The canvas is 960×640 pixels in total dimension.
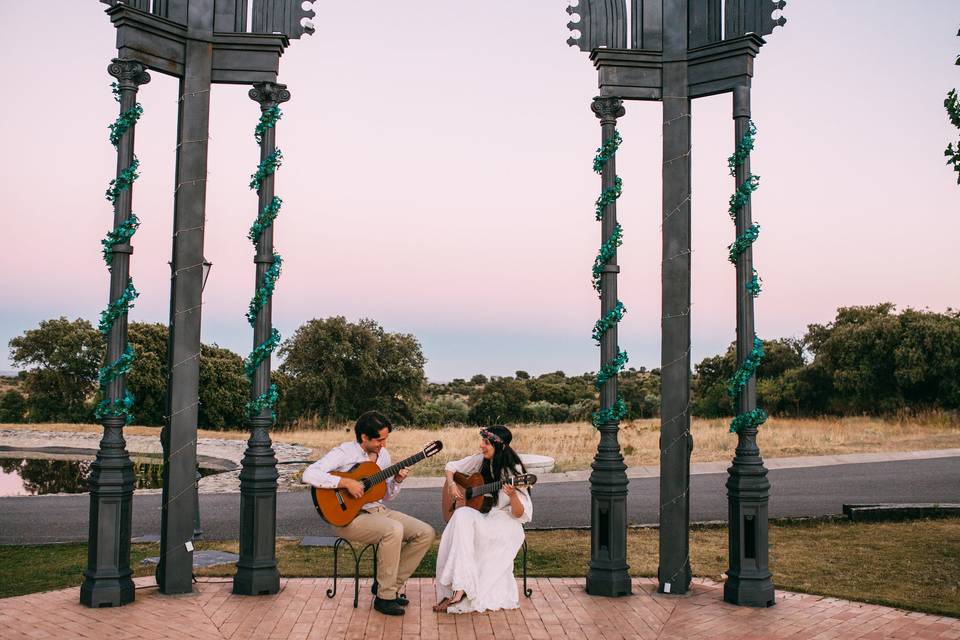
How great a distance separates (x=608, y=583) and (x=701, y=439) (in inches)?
638

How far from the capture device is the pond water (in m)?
17.0

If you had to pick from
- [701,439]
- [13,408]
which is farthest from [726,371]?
[13,408]

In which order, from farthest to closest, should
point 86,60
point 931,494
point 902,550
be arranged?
1. point 931,494
2. point 86,60
3. point 902,550

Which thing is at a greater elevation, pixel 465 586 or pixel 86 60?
pixel 86 60

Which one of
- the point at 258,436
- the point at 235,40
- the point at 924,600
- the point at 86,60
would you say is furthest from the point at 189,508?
the point at 86,60

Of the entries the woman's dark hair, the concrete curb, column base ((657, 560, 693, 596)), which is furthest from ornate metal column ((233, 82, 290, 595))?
the concrete curb

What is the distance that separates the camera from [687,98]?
7.52 m

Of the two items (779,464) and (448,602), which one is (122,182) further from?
(779,464)

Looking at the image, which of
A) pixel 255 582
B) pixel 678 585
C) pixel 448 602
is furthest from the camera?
pixel 678 585

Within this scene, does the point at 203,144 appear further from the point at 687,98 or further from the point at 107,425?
the point at 687,98

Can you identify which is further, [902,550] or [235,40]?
[902,550]

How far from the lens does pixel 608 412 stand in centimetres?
728

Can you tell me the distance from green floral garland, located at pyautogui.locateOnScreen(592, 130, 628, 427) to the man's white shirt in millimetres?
1847

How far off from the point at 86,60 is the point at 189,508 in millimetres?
7234
